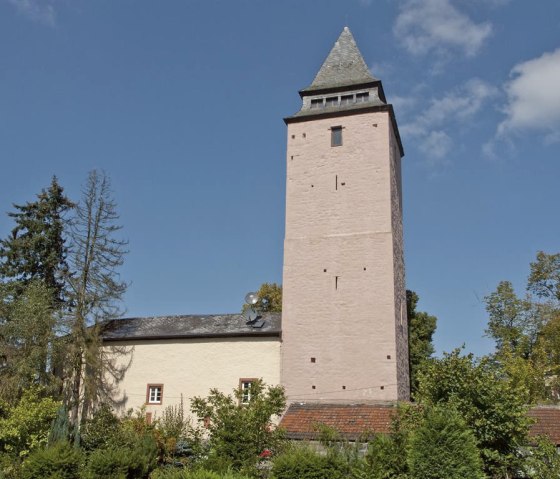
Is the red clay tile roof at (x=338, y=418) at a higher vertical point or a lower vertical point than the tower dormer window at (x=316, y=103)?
lower

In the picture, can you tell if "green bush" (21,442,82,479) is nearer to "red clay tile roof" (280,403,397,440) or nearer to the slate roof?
"red clay tile roof" (280,403,397,440)

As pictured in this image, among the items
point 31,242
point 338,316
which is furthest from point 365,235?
point 31,242

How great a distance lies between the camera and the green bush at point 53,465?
61.1 feet

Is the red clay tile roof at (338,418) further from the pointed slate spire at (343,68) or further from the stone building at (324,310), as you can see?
the pointed slate spire at (343,68)

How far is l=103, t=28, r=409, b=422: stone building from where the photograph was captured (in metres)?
26.2

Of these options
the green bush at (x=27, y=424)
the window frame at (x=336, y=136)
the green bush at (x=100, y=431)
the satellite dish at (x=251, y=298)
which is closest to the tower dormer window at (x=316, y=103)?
the window frame at (x=336, y=136)

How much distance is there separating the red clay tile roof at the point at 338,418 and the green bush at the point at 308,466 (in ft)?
16.7

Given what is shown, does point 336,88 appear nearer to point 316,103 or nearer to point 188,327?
point 316,103

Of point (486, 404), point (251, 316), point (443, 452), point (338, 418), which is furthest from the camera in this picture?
point (251, 316)

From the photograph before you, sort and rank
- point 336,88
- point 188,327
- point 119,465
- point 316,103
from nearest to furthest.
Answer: point 119,465
point 188,327
point 336,88
point 316,103

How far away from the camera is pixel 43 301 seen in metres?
27.4

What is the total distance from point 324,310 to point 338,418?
5.74m

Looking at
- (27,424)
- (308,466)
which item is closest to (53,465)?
(27,424)

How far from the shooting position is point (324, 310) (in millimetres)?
27281
